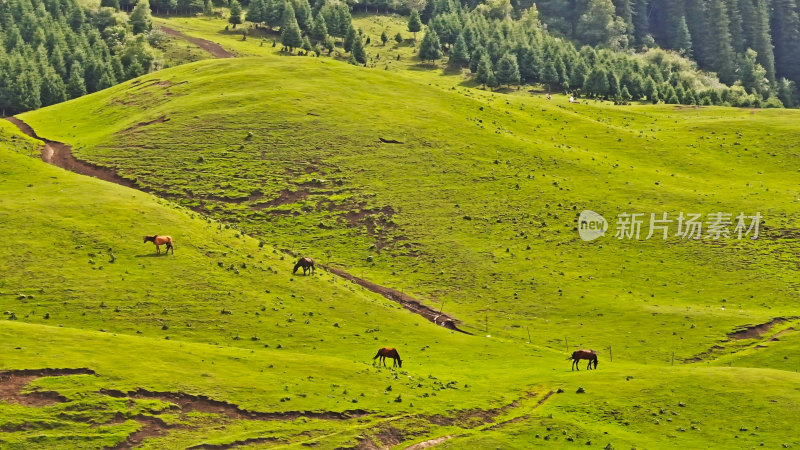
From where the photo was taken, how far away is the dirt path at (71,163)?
341ft

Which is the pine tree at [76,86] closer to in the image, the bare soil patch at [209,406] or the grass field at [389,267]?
the grass field at [389,267]

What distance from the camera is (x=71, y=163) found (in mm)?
107812

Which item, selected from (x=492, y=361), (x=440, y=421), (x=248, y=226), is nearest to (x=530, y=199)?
(x=248, y=226)

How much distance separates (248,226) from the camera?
315ft

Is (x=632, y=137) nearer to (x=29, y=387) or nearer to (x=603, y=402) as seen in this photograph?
(x=603, y=402)

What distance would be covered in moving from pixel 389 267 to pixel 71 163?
44.2 metres

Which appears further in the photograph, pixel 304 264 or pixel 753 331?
pixel 304 264

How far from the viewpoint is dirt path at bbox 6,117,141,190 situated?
104000mm

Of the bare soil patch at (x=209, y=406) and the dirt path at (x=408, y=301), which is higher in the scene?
the bare soil patch at (x=209, y=406)

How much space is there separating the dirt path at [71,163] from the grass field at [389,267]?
7.10 feet

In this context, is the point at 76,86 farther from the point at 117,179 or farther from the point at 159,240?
the point at 159,240

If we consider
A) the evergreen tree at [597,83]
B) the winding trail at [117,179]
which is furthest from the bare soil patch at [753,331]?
the evergreen tree at [597,83]

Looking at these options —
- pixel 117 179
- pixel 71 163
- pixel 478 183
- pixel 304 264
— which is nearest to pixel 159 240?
pixel 304 264

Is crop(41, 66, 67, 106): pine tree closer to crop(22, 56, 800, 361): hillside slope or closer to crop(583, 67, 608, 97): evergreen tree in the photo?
crop(22, 56, 800, 361): hillside slope
